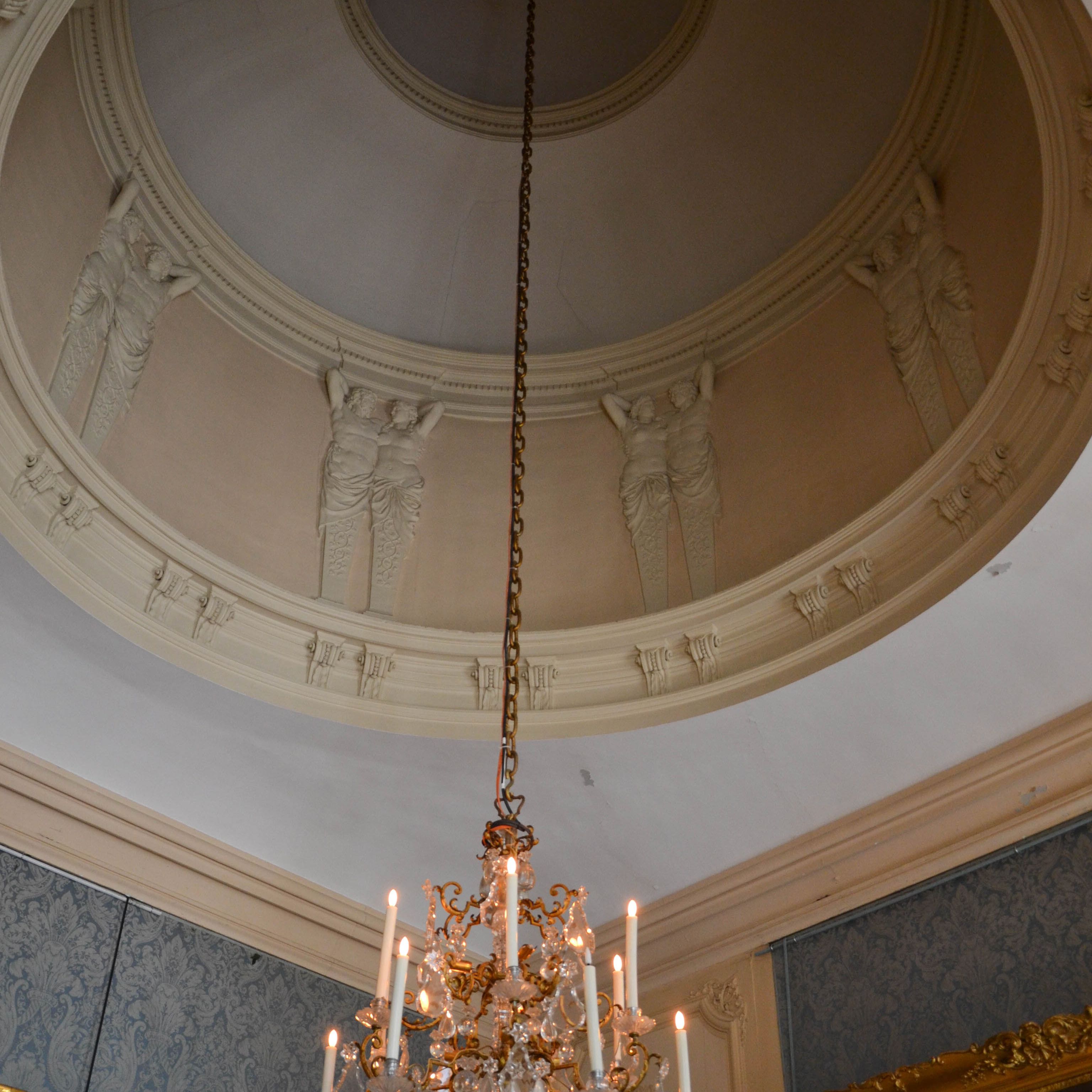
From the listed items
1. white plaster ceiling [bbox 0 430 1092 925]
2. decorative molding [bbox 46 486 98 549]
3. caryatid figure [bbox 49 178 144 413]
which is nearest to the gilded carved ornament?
white plaster ceiling [bbox 0 430 1092 925]

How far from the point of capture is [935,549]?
247 inches

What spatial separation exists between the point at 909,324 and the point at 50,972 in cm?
580

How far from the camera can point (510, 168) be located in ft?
29.2

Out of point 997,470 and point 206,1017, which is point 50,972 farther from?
point 997,470

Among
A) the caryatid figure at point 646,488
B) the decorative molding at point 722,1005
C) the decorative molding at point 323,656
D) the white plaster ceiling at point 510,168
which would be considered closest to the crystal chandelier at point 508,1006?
the decorative molding at point 323,656

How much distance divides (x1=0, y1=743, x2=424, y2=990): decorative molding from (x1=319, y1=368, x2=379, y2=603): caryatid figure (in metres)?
1.68

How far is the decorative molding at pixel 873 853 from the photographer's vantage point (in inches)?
254

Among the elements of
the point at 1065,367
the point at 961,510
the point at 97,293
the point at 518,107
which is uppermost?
the point at 518,107

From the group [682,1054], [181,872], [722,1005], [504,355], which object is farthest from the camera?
[504,355]

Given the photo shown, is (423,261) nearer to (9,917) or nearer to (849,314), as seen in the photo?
(849,314)

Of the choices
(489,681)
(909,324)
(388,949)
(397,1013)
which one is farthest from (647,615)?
(397,1013)

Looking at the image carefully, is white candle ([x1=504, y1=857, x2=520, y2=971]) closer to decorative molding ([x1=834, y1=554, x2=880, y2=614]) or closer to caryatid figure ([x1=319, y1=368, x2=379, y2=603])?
decorative molding ([x1=834, y1=554, x2=880, y2=614])

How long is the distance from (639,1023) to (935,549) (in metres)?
3.27

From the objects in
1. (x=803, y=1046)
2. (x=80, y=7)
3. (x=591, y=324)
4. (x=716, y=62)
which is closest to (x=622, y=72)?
(x=716, y=62)
